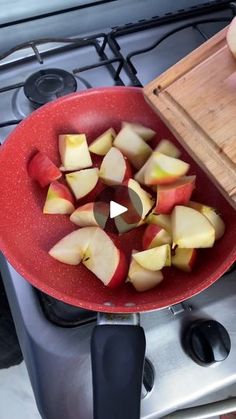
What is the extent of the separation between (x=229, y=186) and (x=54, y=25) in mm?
470

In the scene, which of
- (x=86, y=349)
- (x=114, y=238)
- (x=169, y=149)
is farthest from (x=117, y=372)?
(x=169, y=149)

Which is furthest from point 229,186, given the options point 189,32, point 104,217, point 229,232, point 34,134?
point 189,32

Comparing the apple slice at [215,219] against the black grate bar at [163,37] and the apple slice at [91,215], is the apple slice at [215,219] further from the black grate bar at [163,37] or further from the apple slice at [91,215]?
the black grate bar at [163,37]

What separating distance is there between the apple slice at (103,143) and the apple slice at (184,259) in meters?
0.18

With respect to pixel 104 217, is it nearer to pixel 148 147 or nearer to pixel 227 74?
pixel 148 147

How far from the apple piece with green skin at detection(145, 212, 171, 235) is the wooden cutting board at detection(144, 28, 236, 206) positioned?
8 cm

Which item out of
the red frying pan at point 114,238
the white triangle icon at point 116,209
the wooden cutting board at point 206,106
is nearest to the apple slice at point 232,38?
the wooden cutting board at point 206,106

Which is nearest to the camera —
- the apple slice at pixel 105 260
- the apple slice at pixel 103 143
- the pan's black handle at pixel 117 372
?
the pan's black handle at pixel 117 372

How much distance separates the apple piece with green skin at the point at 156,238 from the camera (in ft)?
2.02

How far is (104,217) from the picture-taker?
0.66 meters

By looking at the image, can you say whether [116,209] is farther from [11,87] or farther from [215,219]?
[11,87]

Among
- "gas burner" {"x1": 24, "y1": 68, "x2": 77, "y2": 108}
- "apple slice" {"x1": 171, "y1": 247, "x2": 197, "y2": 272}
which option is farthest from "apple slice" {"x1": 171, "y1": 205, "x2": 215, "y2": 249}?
"gas burner" {"x1": 24, "y1": 68, "x2": 77, "y2": 108}

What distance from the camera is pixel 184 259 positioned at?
598 millimetres

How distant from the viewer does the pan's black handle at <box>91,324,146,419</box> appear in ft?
1.57
